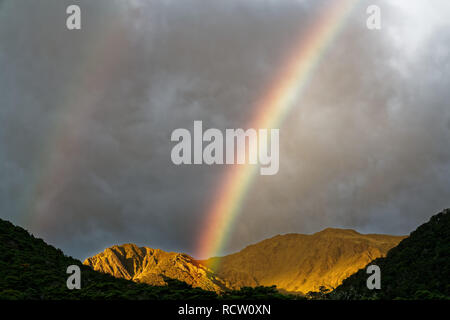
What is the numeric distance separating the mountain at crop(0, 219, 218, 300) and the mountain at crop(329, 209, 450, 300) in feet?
44.4

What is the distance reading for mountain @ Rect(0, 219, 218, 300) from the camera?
1424 inches

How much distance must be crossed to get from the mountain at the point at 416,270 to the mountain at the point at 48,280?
533 inches

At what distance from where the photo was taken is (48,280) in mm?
42938

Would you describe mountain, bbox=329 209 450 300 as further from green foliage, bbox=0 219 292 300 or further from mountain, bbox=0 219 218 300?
mountain, bbox=0 219 218 300

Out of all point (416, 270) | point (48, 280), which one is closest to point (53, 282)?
point (48, 280)

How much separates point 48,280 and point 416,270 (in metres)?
35.2

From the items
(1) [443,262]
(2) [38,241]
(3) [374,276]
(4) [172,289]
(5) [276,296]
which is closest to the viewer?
(5) [276,296]

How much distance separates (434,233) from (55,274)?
41.0 m

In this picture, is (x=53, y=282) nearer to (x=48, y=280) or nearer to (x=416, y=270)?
(x=48, y=280)

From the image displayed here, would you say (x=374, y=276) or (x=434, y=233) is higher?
(x=434, y=233)

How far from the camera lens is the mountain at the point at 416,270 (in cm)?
4150

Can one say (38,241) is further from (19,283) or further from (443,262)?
(443,262)
